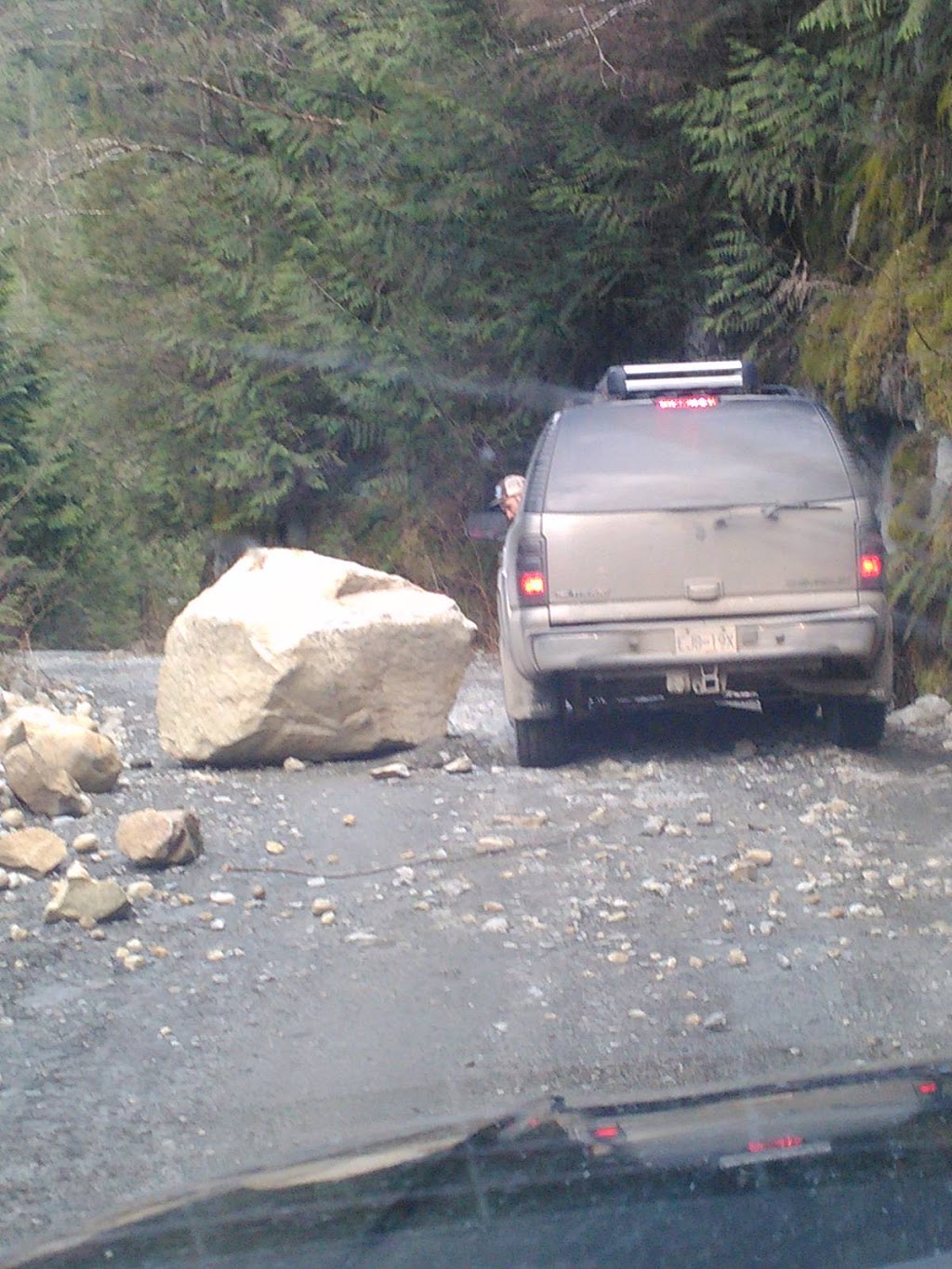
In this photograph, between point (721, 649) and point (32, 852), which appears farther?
point (721, 649)

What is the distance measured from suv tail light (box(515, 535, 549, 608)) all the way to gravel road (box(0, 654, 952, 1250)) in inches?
40.7

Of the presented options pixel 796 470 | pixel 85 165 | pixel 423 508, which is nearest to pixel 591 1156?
pixel 796 470

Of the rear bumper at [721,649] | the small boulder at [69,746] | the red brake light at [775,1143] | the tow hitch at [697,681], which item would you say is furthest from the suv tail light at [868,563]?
the red brake light at [775,1143]

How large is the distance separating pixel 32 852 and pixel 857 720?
4605mm

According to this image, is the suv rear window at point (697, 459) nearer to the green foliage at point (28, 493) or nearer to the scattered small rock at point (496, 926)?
the scattered small rock at point (496, 926)

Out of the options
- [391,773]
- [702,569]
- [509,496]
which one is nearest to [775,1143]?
[702,569]

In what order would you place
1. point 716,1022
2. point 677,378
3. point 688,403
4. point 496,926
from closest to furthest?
point 716,1022
point 496,926
point 688,403
point 677,378

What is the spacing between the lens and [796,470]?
27.2ft

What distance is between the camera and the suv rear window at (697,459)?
8.21 metres

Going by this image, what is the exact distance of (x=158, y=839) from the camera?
256 inches

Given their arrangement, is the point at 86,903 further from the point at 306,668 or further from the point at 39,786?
the point at 306,668

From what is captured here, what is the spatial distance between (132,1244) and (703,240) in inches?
513

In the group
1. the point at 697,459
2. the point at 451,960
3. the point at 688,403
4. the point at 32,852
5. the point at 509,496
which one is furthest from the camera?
the point at 509,496

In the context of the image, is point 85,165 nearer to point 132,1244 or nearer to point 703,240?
point 703,240
